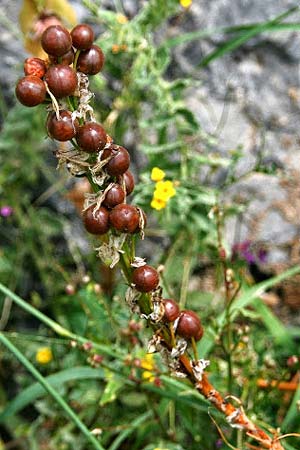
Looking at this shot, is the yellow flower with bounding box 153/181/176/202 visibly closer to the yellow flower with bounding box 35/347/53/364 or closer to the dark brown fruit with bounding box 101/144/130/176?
the yellow flower with bounding box 35/347/53/364

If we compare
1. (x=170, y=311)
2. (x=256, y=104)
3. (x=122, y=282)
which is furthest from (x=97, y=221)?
(x=256, y=104)

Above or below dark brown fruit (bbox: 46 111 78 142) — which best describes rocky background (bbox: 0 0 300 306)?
below

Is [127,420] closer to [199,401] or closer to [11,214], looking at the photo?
[199,401]

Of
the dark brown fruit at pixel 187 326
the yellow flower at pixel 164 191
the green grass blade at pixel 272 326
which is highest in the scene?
the dark brown fruit at pixel 187 326

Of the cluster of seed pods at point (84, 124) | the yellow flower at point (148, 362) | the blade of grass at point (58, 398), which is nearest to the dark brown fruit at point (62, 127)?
the cluster of seed pods at point (84, 124)

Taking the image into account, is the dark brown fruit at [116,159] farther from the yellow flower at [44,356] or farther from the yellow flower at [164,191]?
the yellow flower at [44,356]

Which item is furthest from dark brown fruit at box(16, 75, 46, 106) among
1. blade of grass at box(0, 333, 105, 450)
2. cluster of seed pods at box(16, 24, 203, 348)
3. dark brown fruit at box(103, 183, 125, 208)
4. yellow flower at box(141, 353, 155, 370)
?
yellow flower at box(141, 353, 155, 370)
